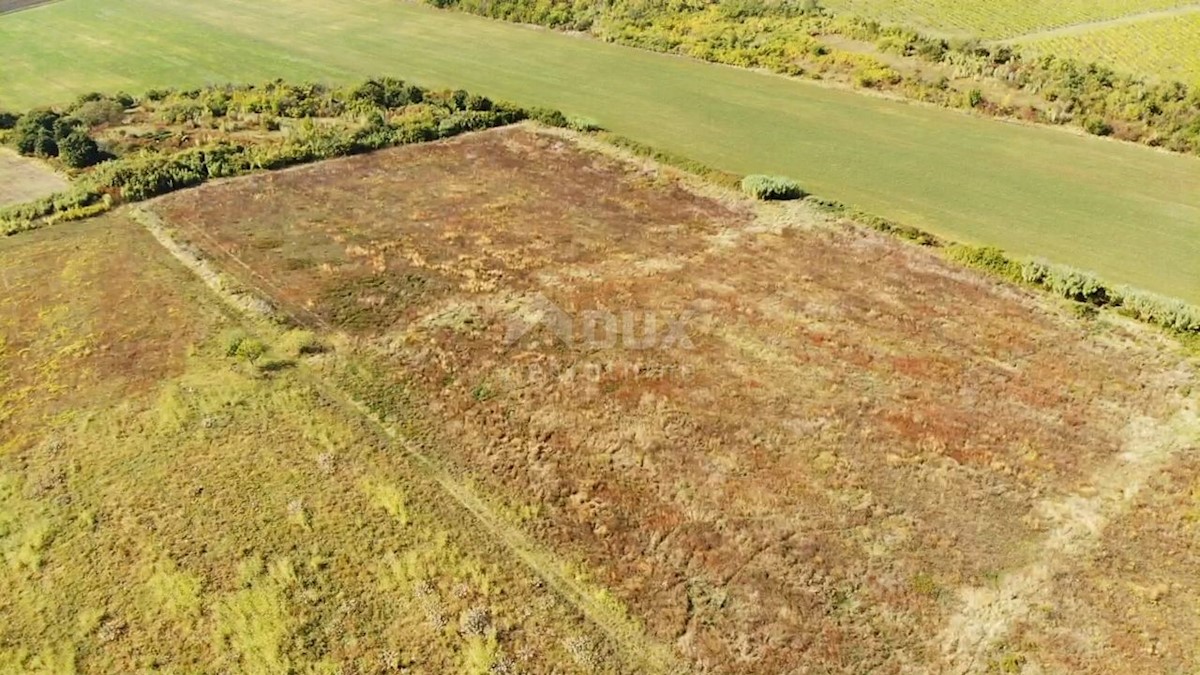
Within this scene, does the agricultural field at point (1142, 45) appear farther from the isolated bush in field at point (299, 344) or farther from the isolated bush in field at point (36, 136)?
the isolated bush in field at point (36, 136)

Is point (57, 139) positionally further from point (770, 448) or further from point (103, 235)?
point (770, 448)

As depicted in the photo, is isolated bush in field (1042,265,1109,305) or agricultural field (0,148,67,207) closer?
isolated bush in field (1042,265,1109,305)

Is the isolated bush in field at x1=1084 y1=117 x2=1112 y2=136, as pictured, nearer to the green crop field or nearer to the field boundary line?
the green crop field

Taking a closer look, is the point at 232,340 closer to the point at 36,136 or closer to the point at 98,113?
the point at 36,136

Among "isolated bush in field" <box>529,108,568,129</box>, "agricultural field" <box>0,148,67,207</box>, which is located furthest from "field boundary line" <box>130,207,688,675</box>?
"isolated bush in field" <box>529,108,568,129</box>

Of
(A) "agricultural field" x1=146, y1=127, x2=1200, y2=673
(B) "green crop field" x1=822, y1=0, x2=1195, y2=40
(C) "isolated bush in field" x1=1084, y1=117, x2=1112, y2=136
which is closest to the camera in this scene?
(A) "agricultural field" x1=146, y1=127, x2=1200, y2=673

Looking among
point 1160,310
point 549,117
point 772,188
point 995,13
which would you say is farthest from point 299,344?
point 995,13
